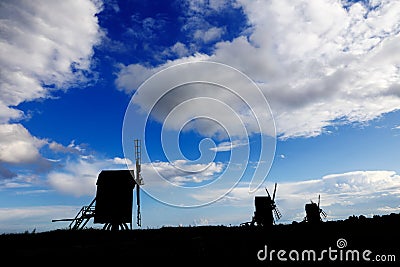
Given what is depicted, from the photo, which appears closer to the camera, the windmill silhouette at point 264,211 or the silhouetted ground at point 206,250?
the silhouetted ground at point 206,250

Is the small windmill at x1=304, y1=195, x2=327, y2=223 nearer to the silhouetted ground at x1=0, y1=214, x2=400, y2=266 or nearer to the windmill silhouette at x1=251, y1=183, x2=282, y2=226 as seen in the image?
the windmill silhouette at x1=251, y1=183, x2=282, y2=226

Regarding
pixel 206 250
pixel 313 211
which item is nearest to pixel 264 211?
pixel 313 211

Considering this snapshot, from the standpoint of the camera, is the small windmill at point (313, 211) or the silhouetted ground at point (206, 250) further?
the small windmill at point (313, 211)

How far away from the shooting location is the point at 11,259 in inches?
484

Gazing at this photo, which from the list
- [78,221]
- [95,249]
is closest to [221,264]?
[95,249]

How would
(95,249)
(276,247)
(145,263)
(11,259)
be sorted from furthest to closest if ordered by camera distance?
1. (276,247)
2. (95,249)
3. (145,263)
4. (11,259)

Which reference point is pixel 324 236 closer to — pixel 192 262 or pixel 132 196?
pixel 192 262

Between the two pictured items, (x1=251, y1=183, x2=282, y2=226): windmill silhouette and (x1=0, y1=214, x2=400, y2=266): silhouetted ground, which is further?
(x1=251, y1=183, x2=282, y2=226): windmill silhouette

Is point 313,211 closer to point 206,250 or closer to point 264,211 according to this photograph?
point 264,211

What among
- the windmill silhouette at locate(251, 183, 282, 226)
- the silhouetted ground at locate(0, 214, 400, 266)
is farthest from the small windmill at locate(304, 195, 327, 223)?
the silhouetted ground at locate(0, 214, 400, 266)

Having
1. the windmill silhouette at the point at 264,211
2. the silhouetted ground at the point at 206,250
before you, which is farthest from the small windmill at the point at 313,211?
the silhouetted ground at the point at 206,250

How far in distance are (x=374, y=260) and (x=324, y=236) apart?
472cm

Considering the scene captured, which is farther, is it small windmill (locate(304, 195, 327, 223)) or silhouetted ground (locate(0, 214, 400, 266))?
small windmill (locate(304, 195, 327, 223))

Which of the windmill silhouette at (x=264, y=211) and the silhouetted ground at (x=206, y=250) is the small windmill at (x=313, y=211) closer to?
the windmill silhouette at (x=264, y=211)
